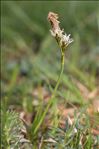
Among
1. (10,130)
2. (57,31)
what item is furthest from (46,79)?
(57,31)

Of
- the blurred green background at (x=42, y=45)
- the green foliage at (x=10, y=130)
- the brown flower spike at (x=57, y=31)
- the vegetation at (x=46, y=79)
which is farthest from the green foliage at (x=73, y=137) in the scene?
the blurred green background at (x=42, y=45)

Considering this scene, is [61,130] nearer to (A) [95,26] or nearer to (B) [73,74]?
(B) [73,74]

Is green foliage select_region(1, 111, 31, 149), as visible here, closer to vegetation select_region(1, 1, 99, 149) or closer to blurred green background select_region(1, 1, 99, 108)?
vegetation select_region(1, 1, 99, 149)

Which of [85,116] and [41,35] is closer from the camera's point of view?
[85,116]

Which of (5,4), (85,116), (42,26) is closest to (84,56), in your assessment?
(42,26)

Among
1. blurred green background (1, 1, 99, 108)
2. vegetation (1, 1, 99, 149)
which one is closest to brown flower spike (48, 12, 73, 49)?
vegetation (1, 1, 99, 149)

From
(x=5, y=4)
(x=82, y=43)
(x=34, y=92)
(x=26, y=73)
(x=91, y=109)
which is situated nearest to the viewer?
(x=91, y=109)

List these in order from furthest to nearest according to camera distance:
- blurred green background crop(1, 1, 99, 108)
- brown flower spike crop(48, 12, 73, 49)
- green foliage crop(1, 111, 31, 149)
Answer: blurred green background crop(1, 1, 99, 108) < green foliage crop(1, 111, 31, 149) < brown flower spike crop(48, 12, 73, 49)
